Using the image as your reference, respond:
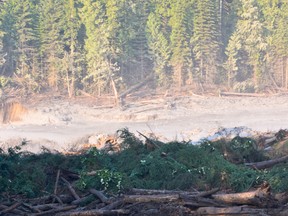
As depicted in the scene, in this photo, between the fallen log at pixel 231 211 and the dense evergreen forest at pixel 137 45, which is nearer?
the fallen log at pixel 231 211

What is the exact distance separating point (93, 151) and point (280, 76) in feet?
111

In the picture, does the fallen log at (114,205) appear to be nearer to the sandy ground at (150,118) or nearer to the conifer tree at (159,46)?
the sandy ground at (150,118)

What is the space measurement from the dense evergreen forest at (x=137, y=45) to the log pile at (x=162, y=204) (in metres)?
30.7

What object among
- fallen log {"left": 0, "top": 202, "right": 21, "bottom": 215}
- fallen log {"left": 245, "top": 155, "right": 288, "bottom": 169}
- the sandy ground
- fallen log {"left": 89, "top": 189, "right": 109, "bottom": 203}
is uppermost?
fallen log {"left": 89, "top": 189, "right": 109, "bottom": 203}

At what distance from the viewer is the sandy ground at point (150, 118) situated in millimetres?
34625

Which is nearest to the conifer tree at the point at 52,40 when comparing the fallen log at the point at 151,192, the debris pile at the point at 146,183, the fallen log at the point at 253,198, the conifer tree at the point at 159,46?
the conifer tree at the point at 159,46

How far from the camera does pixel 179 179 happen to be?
1397 cm

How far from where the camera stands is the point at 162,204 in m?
11.8

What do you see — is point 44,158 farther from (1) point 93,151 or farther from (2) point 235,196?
(2) point 235,196

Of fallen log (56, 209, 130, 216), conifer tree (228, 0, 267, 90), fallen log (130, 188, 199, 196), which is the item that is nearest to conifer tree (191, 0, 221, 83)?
conifer tree (228, 0, 267, 90)

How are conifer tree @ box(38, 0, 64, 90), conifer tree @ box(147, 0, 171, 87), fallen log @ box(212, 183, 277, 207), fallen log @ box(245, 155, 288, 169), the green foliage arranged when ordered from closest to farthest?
fallen log @ box(212, 183, 277, 207), the green foliage, fallen log @ box(245, 155, 288, 169), conifer tree @ box(38, 0, 64, 90), conifer tree @ box(147, 0, 171, 87)

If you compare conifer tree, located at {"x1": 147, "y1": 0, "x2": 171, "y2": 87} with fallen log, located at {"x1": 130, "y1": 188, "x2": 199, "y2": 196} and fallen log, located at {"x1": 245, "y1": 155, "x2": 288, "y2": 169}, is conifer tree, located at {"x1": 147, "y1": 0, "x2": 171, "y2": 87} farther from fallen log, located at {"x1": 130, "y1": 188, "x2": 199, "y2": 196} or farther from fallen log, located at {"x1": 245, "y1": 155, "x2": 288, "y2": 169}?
fallen log, located at {"x1": 130, "y1": 188, "x2": 199, "y2": 196}

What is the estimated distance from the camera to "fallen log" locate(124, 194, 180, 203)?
11808 millimetres

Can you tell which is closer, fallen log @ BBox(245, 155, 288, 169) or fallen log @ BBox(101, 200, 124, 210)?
fallen log @ BBox(101, 200, 124, 210)
